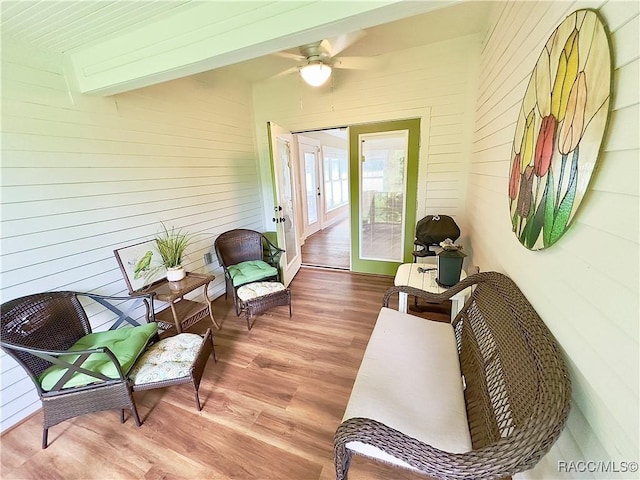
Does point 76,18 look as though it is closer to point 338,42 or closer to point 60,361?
point 338,42

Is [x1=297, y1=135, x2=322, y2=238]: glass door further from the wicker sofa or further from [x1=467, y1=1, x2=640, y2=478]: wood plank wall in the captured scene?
[x1=467, y1=1, x2=640, y2=478]: wood plank wall

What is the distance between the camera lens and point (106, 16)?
1.46 m

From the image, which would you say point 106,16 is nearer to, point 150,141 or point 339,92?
point 150,141

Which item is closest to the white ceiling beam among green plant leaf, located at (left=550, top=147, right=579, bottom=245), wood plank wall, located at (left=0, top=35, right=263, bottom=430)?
wood plank wall, located at (left=0, top=35, right=263, bottom=430)

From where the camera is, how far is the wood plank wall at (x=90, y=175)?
1662 millimetres

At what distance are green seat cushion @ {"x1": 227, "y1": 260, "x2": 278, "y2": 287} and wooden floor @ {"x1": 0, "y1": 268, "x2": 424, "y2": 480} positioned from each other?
63cm

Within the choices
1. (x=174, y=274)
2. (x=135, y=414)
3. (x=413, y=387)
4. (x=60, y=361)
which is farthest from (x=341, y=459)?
(x=174, y=274)

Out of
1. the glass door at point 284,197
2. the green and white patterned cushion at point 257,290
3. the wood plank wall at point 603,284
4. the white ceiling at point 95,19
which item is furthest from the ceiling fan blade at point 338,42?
the green and white patterned cushion at point 257,290

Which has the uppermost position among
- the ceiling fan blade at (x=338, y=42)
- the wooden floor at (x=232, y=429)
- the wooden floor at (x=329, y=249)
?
the ceiling fan blade at (x=338, y=42)

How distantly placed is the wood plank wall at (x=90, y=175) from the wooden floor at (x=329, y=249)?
1.85m

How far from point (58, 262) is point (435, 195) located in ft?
12.1

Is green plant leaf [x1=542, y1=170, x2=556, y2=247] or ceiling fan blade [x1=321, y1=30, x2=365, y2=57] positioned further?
ceiling fan blade [x1=321, y1=30, x2=365, y2=57]

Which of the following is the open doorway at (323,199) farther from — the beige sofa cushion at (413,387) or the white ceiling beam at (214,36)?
the white ceiling beam at (214,36)

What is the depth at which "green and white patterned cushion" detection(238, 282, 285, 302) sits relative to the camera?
2.56 m
